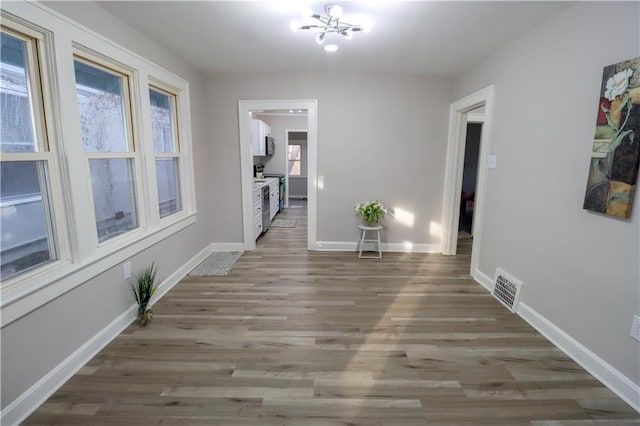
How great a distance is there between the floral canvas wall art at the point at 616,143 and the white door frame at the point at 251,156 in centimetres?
294

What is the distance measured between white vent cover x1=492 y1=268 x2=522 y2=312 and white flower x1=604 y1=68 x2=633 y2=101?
1596mm

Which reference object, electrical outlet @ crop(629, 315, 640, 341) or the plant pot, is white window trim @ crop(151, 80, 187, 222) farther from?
electrical outlet @ crop(629, 315, 640, 341)

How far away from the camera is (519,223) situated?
2.65 metres

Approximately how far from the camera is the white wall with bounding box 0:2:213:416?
153cm

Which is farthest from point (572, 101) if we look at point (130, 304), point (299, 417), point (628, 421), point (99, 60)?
point (130, 304)

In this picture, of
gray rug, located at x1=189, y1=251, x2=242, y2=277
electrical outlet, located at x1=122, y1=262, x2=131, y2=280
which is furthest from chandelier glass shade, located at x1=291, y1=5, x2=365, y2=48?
gray rug, located at x1=189, y1=251, x2=242, y2=277

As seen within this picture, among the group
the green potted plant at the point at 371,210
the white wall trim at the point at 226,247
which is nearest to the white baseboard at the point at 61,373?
the white wall trim at the point at 226,247

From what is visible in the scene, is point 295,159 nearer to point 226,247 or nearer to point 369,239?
point 226,247

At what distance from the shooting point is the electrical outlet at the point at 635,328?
1643 millimetres

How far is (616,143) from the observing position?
5.74ft

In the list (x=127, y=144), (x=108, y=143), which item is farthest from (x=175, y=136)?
(x=108, y=143)

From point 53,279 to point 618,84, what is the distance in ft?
11.7

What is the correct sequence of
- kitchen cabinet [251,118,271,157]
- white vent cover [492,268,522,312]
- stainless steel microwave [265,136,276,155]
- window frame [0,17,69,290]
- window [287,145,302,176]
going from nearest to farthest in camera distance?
window frame [0,17,69,290] < white vent cover [492,268,522,312] < kitchen cabinet [251,118,271,157] < stainless steel microwave [265,136,276,155] < window [287,145,302,176]

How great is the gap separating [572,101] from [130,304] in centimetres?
376
